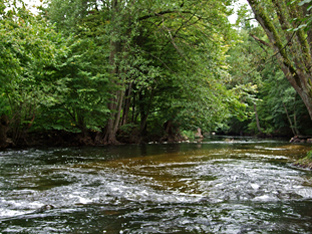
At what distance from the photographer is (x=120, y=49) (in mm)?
14461

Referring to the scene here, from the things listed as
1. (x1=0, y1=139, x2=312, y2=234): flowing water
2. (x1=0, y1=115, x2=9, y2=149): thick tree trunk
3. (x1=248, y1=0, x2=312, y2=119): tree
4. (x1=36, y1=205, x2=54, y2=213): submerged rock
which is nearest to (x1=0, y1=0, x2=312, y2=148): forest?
(x1=0, y1=115, x2=9, y2=149): thick tree trunk

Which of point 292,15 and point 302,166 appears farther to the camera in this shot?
point 302,166

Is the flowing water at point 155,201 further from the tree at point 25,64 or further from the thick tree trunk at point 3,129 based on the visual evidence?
the thick tree trunk at point 3,129

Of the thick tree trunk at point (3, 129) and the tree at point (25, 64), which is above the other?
the tree at point (25, 64)

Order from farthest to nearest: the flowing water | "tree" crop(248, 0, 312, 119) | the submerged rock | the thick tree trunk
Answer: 1. the thick tree trunk
2. "tree" crop(248, 0, 312, 119)
3. the submerged rock
4. the flowing water

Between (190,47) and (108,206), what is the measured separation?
455 inches

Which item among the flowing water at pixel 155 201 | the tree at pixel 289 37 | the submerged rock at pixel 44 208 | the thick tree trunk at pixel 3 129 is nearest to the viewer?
the flowing water at pixel 155 201

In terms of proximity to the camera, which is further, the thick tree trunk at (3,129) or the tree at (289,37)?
the thick tree trunk at (3,129)

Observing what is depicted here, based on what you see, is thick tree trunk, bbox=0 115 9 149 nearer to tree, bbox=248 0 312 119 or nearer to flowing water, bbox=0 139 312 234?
flowing water, bbox=0 139 312 234

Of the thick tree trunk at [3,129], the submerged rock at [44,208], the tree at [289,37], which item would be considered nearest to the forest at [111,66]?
the thick tree trunk at [3,129]

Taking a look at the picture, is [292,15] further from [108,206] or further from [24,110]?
[24,110]

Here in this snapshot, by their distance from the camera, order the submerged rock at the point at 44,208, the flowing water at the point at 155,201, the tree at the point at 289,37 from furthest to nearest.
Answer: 1. the tree at the point at 289,37
2. the submerged rock at the point at 44,208
3. the flowing water at the point at 155,201

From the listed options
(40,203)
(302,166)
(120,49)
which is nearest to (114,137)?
(120,49)

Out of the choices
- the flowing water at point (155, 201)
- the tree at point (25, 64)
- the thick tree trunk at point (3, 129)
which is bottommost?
the flowing water at point (155, 201)
